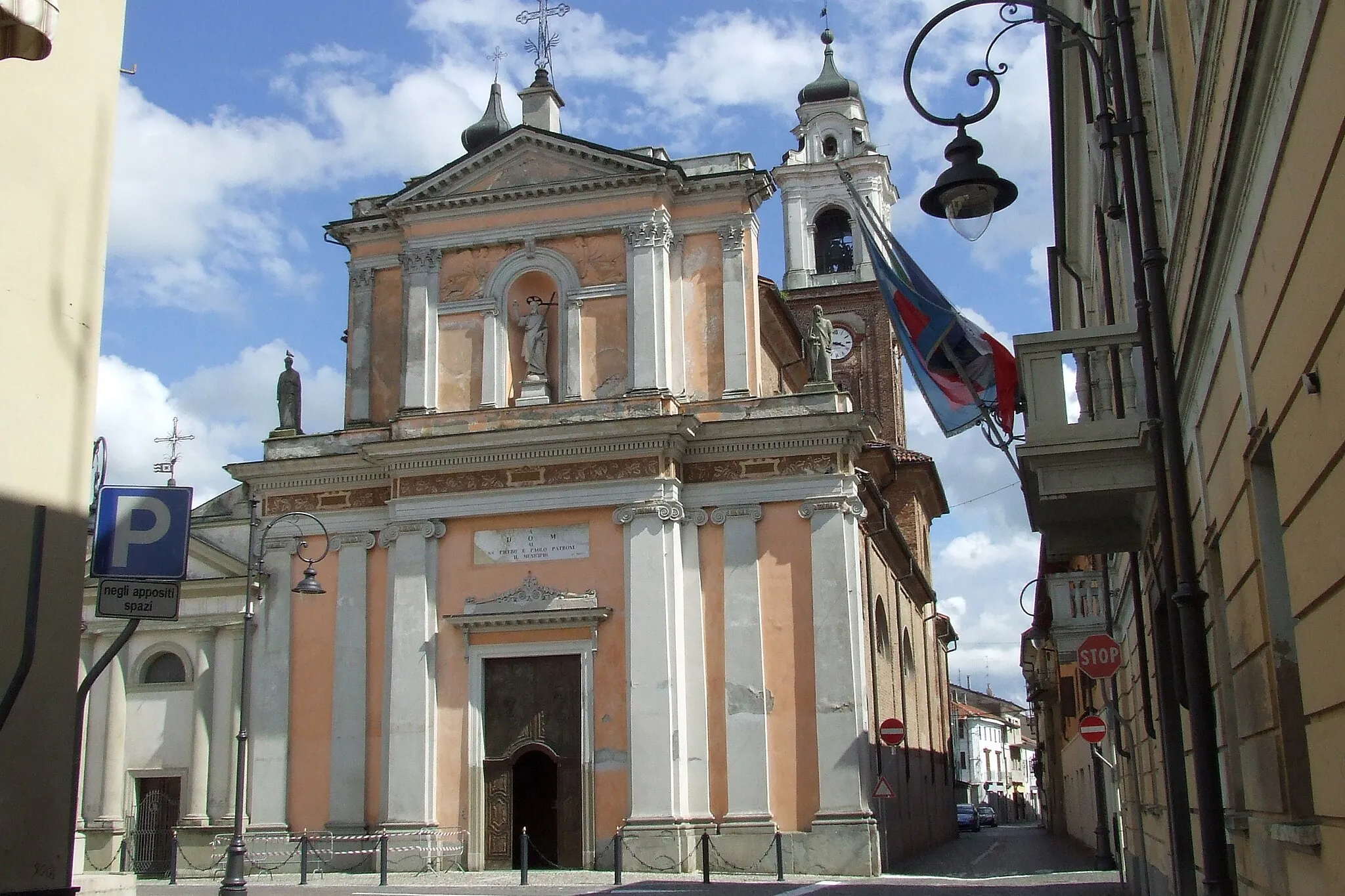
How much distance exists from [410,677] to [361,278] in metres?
8.57

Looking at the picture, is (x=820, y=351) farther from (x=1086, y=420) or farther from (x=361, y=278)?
(x=1086, y=420)

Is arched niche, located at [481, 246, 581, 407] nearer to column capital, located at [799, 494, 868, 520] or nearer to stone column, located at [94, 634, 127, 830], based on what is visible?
column capital, located at [799, 494, 868, 520]

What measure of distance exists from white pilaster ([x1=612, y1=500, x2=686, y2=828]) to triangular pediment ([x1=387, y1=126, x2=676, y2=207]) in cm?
674

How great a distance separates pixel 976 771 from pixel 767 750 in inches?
3259

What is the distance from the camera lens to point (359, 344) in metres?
28.1

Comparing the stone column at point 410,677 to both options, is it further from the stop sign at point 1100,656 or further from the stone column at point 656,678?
the stop sign at point 1100,656

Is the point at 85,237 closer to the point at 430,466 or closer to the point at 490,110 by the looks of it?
the point at 430,466

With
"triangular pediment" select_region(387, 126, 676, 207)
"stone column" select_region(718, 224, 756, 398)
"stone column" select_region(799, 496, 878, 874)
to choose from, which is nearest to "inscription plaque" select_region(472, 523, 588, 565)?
"stone column" select_region(718, 224, 756, 398)

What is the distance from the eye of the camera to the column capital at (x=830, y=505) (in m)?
24.5

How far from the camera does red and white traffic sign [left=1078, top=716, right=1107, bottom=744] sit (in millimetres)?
19047

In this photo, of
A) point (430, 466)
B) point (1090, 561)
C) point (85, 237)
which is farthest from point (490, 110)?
point (85, 237)

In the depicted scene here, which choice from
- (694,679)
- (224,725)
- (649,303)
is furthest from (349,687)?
(649,303)

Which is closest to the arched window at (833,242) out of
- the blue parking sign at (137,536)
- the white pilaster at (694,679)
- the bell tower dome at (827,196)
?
the bell tower dome at (827,196)

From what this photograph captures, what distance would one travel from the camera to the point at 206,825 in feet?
85.8
